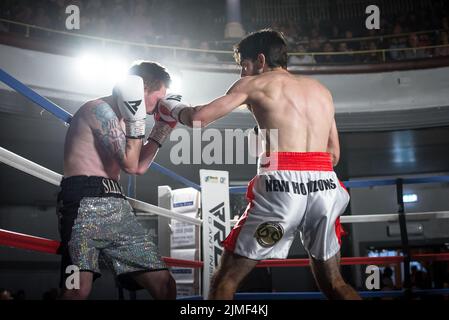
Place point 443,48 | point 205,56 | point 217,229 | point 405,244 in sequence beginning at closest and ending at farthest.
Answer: point 405,244 → point 217,229 → point 443,48 → point 205,56

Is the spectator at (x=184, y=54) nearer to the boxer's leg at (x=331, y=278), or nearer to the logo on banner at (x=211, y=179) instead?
the logo on banner at (x=211, y=179)

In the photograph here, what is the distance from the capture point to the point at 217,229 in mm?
3496

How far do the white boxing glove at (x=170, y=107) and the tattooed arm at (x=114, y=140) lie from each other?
8.1 inches

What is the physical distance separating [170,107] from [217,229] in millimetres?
1695

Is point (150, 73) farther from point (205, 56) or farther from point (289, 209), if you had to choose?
point (205, 56)

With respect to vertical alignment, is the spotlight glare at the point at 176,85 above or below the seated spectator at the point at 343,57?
below

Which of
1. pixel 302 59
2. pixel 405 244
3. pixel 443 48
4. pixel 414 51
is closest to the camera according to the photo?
pixel 405 244

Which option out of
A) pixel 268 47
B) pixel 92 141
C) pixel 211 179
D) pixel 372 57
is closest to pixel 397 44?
pixel 372 57

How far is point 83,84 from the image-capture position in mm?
6641

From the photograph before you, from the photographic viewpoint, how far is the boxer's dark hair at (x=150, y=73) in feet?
6.63

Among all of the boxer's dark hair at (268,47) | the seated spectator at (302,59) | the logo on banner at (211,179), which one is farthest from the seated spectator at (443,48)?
the boxer's dark hair at (268,47)
